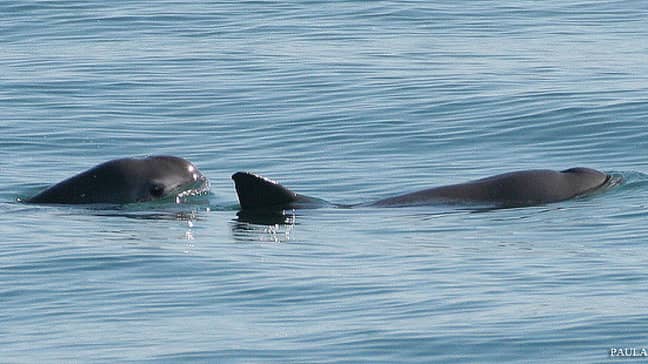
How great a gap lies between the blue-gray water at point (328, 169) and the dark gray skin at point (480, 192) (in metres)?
0.26

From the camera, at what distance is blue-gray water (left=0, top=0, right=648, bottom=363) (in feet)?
43.8

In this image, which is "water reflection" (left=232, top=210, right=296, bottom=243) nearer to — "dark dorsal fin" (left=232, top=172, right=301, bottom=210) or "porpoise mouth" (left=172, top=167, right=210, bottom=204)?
"dark dorsal fin" (left=232, top=172, right=301, bottom=210)

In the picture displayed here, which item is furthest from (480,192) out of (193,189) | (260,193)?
(193,189)

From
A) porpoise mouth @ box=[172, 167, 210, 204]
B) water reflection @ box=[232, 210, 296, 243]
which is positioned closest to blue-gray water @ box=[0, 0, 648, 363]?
water reflection @ box=[232, 210, 296, 243]

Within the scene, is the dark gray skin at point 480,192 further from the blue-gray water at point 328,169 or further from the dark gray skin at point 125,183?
the dark gray skin at point 125,183

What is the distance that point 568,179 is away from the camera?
19.1m

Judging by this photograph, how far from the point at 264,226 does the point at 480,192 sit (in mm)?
2228

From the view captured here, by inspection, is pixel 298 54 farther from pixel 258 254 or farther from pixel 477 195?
pixel 258 254

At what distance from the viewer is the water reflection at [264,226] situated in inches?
680

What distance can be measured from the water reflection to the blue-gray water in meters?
0.06

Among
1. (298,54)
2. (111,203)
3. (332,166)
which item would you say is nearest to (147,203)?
(111,203)

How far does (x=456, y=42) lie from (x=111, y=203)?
46.0ft

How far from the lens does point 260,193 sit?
61.3 ft

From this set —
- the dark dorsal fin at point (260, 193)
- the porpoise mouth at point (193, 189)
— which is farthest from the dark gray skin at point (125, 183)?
the dark dorsal fin at point (260, 193)
